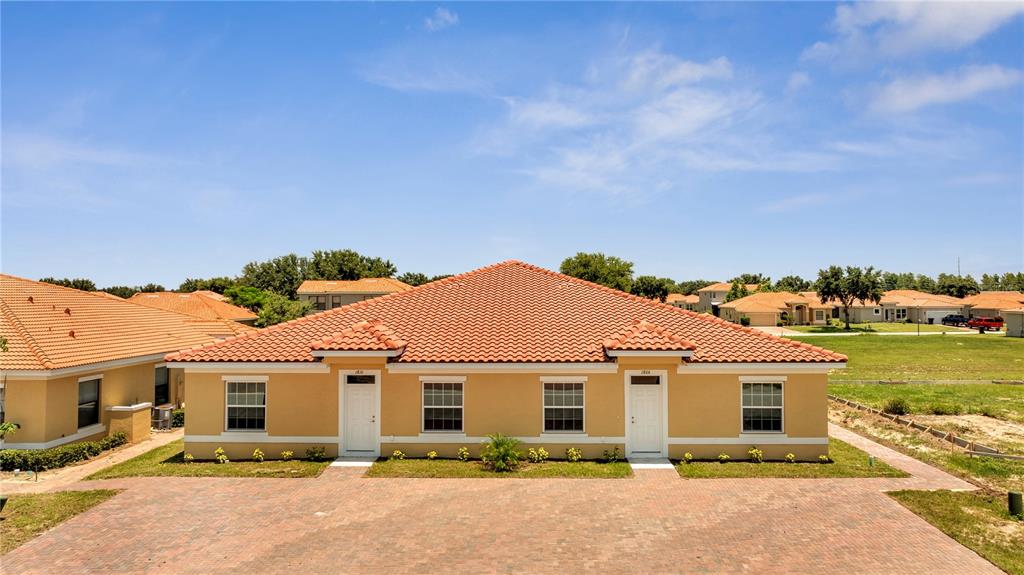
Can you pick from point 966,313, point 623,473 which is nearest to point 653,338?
point 623,473

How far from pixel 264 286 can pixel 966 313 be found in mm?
125880

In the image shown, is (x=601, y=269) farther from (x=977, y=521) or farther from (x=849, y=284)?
(x=977, y=521)

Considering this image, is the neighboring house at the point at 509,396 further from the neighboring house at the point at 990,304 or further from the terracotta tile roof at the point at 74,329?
the neighboring house at the point at 990,304

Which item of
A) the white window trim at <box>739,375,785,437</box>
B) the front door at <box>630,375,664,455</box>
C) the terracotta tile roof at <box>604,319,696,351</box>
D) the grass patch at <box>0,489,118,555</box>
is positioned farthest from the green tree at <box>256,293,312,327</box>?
the white window trim at <box>739,375,785,437</box>

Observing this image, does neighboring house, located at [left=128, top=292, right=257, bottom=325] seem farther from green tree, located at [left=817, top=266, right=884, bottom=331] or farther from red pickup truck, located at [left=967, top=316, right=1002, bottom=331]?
red pickup truck, located at [left=967, top=316, right=1002, bottom=331]

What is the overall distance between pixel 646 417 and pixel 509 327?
5.54 metres

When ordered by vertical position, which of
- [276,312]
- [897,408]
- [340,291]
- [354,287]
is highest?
[354,287]

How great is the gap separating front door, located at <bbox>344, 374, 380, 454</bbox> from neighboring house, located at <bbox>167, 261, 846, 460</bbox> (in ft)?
0.11

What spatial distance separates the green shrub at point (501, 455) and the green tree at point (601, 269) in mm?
65596

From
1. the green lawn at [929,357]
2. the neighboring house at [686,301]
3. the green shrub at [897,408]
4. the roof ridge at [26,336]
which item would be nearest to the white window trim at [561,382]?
the roof ridge at [26,336]

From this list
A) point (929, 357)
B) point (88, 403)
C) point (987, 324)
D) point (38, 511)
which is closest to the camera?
point (38, 511)

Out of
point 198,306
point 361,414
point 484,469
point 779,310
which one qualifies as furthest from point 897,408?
point 779,310

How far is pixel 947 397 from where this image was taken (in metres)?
28.8

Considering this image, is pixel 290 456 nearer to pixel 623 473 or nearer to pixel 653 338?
pixel 623 473
